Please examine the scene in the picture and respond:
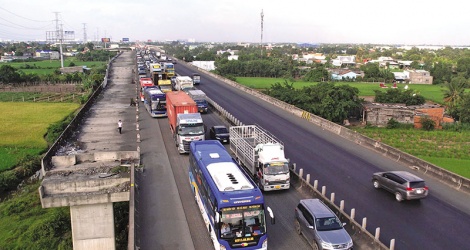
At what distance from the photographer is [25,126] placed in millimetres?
47656

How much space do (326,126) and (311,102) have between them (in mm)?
22710

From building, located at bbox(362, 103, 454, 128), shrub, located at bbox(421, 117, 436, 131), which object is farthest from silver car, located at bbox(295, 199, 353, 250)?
shrub, located at bbox(421, 117, 436, 131)

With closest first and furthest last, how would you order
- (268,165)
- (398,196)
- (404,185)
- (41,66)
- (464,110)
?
(404,185) → (398,196) → (268,165) → (464,110) → (41,66)

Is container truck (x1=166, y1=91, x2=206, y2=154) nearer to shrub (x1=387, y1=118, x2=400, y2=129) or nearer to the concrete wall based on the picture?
the concrete wall

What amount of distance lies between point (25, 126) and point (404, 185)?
45085 millimetres

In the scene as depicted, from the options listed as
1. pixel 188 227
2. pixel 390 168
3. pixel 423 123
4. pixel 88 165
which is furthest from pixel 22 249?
pixel 423 123

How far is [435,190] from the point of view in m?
23.0

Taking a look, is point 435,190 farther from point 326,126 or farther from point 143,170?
point 143,170

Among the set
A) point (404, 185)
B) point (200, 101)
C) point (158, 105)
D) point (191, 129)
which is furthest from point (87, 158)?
point (404, 185)

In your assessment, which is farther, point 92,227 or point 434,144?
point 434,144

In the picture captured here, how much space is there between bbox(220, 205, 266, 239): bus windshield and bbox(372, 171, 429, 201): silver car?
33.1 feet

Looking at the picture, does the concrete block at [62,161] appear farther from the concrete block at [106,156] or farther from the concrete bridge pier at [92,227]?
the concrete bridge pier at [92,227]

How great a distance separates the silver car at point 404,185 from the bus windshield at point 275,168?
6073 millimetres

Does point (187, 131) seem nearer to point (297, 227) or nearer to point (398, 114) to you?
point (297, 227)
